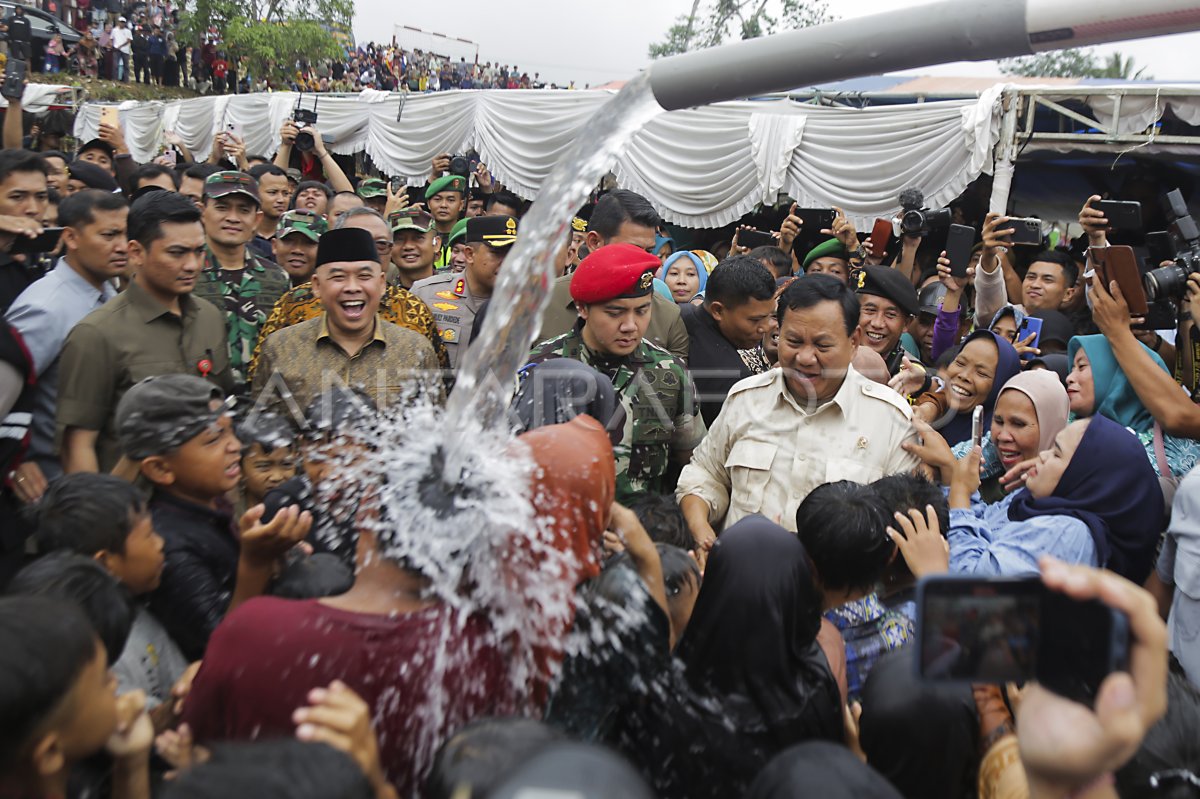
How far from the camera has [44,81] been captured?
21438 mm

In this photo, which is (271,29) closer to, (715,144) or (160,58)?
(160,58)

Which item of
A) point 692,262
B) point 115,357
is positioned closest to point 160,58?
point 692,262

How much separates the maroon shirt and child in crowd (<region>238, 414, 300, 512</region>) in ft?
4.07

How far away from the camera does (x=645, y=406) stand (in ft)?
10.2

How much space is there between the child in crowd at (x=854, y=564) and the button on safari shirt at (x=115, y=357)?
7.27 ft

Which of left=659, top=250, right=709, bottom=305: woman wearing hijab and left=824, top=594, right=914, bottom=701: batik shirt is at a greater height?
left=659, top=250, right=709, bottom=305: woman wearing hijab

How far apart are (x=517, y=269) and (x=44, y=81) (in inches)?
962

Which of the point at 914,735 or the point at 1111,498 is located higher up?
the point at 1111,498

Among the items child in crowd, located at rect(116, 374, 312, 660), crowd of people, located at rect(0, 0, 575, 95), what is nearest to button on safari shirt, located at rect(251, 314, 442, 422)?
child in crowd, located at rect(116, 374, 312, 660)

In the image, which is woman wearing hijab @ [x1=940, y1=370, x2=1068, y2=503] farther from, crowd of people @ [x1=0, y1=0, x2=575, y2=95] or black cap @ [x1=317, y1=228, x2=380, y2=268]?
crowd of people @ [x1=0, y1=0, x2=575, y2=95]

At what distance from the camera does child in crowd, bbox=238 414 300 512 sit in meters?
2.69

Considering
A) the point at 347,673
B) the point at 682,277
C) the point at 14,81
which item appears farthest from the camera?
the point at 14,81

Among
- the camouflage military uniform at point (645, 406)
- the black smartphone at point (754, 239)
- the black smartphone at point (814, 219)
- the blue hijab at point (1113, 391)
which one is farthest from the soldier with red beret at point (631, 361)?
the black smartphone at point (814, 219)

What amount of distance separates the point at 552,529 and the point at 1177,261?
3.17 m
